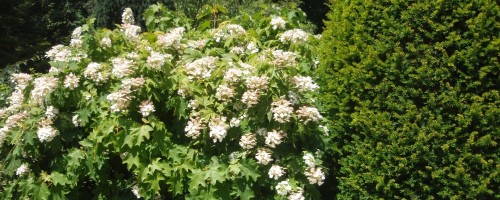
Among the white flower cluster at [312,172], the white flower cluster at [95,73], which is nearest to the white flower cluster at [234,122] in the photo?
the white flower cluster at [312,172]

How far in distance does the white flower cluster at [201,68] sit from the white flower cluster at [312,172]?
2.53 ft

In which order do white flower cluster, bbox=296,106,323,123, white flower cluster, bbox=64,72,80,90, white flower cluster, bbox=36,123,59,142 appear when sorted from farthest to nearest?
1. white flower cluster, bbox=64,72,80,90
2. white flower cluster, bbox=36,123,59,142
3. white flower cluster, bbox=296,106,323,123

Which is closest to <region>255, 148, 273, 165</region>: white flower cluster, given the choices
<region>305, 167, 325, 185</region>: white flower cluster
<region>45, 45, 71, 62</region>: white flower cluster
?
<region>305, 167, 325, 185</region>: white flower cluster

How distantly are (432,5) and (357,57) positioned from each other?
56 cm

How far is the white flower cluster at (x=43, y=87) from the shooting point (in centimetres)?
320

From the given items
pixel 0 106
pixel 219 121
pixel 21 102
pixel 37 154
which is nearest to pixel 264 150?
pixel 219 121

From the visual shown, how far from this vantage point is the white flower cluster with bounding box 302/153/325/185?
296cm

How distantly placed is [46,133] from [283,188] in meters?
1.51

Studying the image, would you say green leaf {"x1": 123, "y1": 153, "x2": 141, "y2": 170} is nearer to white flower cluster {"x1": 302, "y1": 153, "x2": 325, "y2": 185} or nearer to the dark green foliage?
white flower cluster {"x1": 302, "y1": 153, "x2": 325, "y2": 185}

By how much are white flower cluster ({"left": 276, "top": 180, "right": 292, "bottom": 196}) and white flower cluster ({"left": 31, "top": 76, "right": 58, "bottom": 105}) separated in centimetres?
156

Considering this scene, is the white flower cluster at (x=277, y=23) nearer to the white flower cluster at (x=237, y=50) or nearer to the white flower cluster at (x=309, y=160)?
the white flower cluster at (x=237, y=50)

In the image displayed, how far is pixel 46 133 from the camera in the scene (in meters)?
3.17

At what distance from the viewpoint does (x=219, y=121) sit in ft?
9.54

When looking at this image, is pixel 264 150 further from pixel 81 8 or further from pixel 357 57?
pixel 81 8
